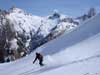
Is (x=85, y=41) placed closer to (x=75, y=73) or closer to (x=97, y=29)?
(x=97, y=29)

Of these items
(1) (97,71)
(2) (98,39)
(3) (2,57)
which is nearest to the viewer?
(1) (97,71)

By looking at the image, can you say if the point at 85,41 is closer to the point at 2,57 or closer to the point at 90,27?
the point at 90,27

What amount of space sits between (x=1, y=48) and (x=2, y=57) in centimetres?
731

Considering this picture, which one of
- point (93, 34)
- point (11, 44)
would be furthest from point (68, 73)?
point (11, 44)

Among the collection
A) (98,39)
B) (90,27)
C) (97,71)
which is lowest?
(97,71)

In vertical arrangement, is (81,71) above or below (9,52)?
below

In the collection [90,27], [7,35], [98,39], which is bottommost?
[98,39]

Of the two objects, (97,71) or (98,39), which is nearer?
(97,71)

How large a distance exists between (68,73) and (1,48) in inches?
2819

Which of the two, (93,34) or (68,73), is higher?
(93,34)

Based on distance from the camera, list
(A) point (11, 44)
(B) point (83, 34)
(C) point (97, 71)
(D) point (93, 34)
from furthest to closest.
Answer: (A) point (11, 44)
(B) point (83, 34)
(D) point (93, 34)
(C) point (97, 71)

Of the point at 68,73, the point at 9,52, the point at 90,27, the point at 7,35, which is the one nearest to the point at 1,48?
the point at 9,52

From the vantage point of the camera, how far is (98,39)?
124ft

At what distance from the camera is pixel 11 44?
329 feet
